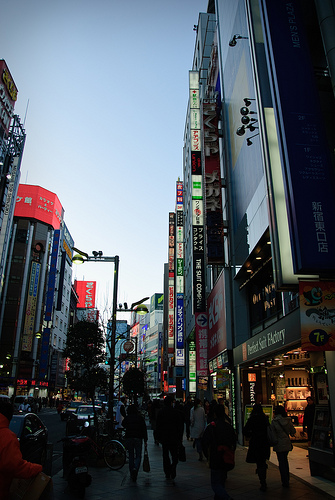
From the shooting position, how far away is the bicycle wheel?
1056 centimetres

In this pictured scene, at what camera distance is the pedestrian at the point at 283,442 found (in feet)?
27.3

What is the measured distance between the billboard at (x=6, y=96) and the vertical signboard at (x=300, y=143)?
44.8 meters

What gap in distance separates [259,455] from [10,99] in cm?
5332

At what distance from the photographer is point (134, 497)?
7.41 meters

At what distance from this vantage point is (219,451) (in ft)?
20.2

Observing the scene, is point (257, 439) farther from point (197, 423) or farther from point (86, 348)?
point (86, 348)

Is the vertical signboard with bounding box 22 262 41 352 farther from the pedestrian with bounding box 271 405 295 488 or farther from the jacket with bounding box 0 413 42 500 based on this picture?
the jacket with bounding box 0 413 42 500

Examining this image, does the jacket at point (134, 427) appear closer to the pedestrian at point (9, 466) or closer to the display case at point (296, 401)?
the pedestrian at point (9, 466)

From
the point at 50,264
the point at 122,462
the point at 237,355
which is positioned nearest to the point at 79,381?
the point at 237,355

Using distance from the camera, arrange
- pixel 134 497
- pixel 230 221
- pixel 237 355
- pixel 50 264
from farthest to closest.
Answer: pixel 50 264 → pixel 230 221 → pixel 237 355 → pixel 134 497

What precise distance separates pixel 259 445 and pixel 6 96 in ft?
170

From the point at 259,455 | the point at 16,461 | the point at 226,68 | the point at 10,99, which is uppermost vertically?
the point at 10,99

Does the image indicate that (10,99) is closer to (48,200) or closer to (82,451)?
(48,200)

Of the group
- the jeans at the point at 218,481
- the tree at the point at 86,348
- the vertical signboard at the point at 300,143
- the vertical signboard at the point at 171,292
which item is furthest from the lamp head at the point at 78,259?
the vertical signboard at the point at 171,292
